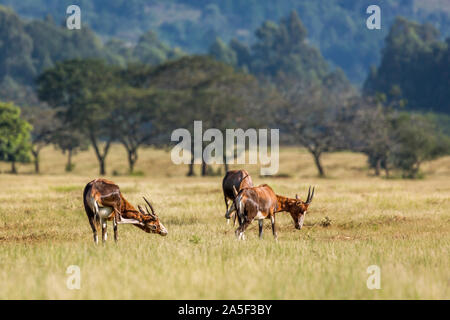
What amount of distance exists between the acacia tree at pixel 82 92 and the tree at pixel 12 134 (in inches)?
229

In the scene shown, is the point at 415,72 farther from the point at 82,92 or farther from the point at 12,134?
the point at 12,134

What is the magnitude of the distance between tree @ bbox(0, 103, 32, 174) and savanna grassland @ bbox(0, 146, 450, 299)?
37756mm

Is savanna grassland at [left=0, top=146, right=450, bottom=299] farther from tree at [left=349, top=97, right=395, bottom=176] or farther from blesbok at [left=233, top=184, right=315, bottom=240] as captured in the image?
tree at [left=349, top=97, right=395, bottom=176]

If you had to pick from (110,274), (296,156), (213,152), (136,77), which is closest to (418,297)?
(110,274)

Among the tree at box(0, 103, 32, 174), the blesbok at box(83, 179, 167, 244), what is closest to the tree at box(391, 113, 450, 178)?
the tree at box(0, 103, 32, 174)

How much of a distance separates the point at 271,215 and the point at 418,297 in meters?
6.91

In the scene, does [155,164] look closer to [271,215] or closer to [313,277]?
[271,215]

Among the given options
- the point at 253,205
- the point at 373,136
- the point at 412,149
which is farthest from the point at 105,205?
the point at 412,149

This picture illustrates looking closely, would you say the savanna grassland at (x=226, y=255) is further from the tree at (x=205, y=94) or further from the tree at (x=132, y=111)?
the tree at (x=132, y=111)

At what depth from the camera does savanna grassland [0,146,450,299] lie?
10.8m

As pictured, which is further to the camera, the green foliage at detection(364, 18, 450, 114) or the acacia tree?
the green foliage at detection(364, 18, 450, 114)

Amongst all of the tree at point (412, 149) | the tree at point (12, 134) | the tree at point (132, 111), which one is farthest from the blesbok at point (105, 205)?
the tree at point (132, 111)

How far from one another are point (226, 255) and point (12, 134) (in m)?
54.4

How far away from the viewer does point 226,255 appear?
47.0ft
